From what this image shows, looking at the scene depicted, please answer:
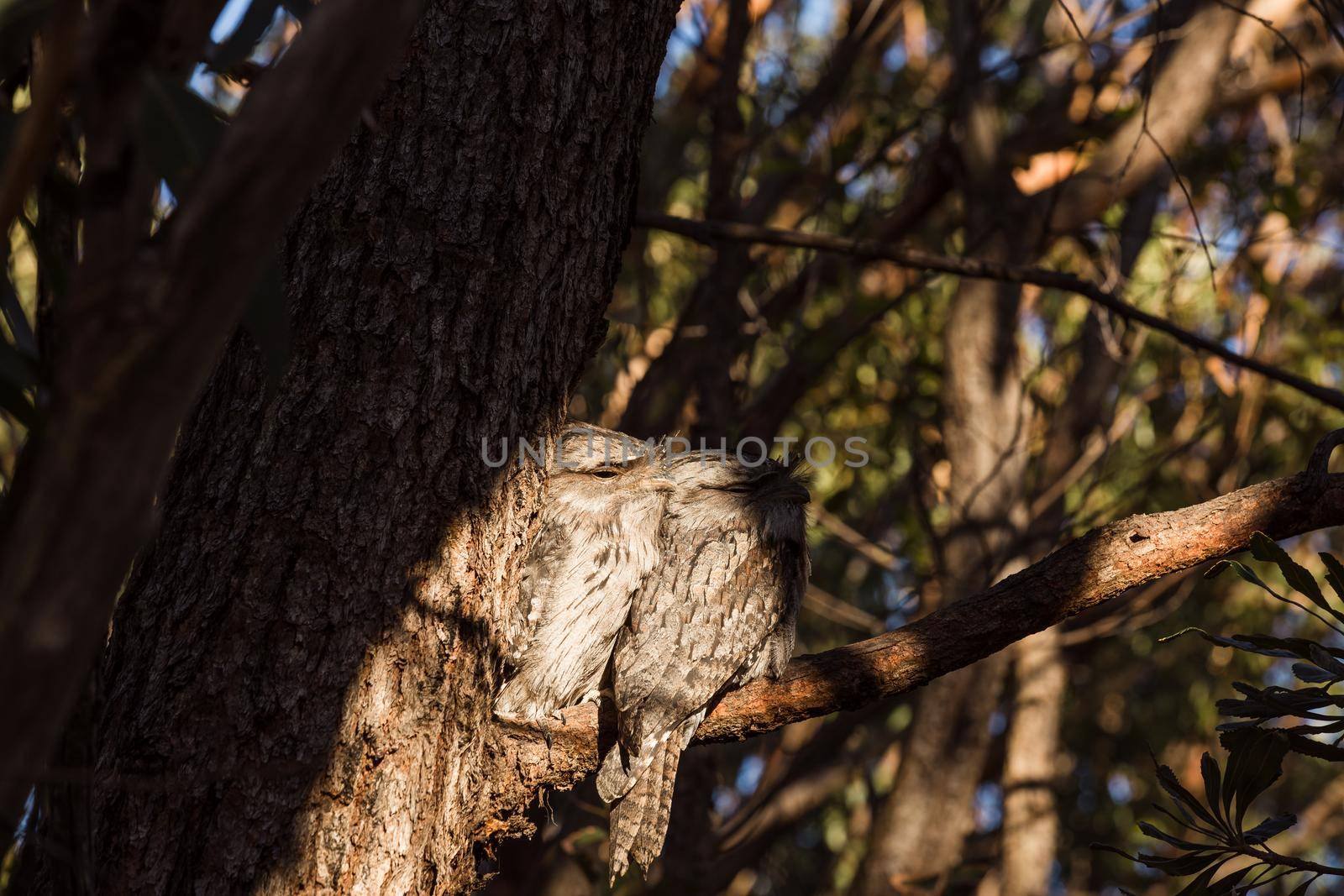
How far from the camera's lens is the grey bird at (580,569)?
2.42 meters

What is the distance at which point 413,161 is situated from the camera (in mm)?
1742

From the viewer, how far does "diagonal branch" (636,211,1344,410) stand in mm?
2279

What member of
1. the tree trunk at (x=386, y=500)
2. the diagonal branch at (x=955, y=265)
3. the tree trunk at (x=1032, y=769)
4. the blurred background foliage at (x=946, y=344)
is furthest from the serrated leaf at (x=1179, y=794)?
the tree trunk at (x=1032, y=769)

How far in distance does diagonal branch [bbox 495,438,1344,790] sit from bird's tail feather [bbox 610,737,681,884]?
0.45m

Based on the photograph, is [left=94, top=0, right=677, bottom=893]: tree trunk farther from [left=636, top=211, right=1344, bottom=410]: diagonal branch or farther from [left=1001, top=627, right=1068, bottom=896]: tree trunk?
[left=1001, top=627, right=1068, bottom=896]: tree trunk

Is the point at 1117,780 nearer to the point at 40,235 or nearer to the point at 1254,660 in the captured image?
the point at 1254,660

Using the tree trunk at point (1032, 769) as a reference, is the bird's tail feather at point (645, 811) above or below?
below

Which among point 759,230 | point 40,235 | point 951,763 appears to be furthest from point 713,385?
point 40,235

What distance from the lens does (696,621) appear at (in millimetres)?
2453

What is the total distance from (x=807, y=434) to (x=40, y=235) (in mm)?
4260

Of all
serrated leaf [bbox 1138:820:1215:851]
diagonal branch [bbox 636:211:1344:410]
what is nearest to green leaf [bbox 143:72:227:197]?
diagonal branch [bbox 636:211:1344:410]

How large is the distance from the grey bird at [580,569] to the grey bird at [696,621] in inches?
2.4

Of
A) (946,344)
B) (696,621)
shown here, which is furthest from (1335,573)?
(946,344)

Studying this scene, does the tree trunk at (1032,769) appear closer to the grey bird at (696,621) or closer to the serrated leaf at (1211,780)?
the grey bird at (696,621)
